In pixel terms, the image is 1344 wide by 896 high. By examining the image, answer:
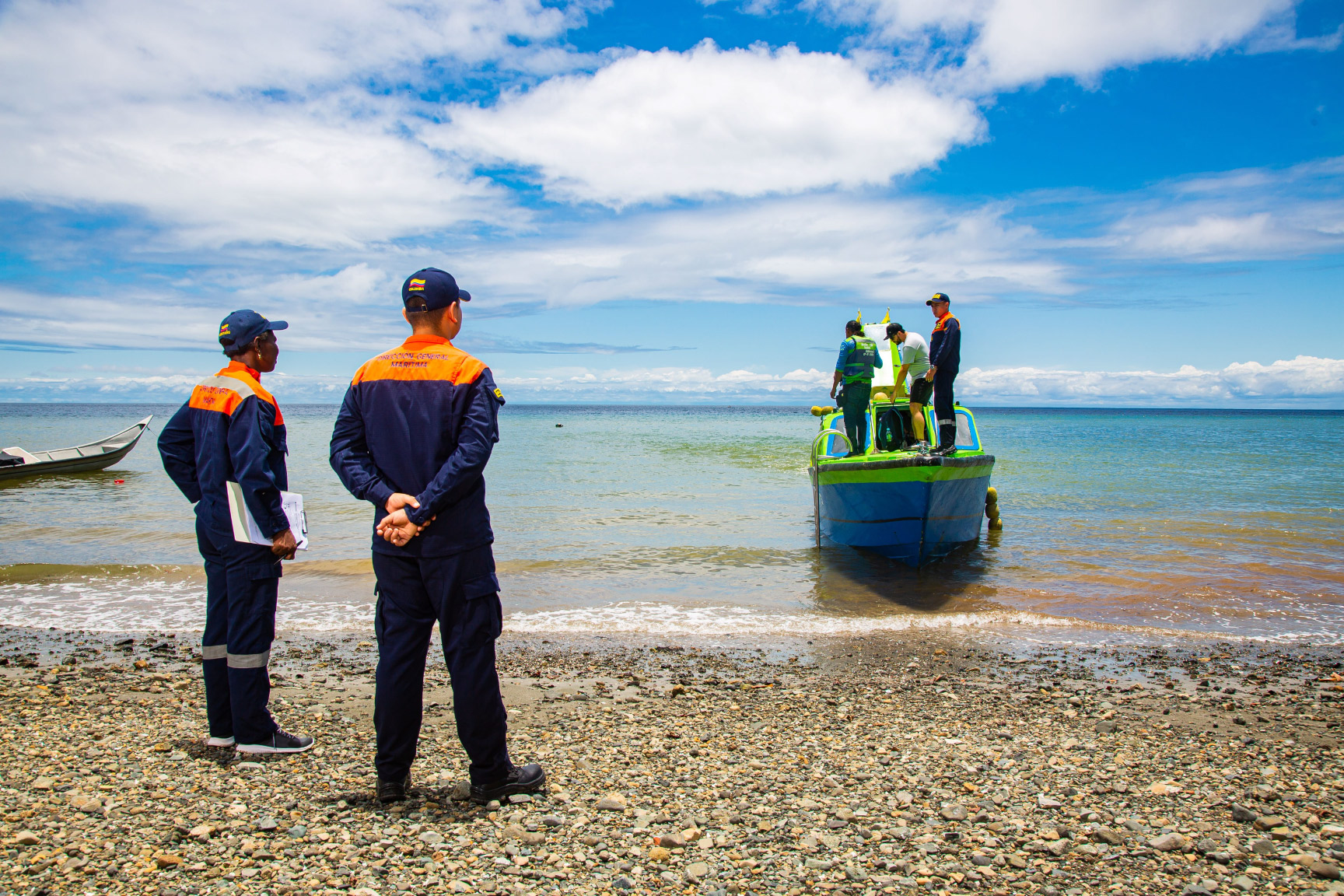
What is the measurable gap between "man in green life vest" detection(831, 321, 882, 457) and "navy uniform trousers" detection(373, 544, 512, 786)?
8.86 metres

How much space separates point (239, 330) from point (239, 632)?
5.14 ft

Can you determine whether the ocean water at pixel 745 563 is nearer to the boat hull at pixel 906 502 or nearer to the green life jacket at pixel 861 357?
the boat hull at pixel 906 502

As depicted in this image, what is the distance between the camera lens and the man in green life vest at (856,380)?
11523 millimetres

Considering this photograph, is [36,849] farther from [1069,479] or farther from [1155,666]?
[1069,479]

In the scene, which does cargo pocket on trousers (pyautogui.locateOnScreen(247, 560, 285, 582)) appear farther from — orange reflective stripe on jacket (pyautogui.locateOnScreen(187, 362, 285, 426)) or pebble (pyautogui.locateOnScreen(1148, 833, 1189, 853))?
pebble (pyautogui.locateOnScreen(1148, 833, 1189, 853))

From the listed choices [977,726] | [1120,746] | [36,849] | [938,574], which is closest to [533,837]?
[36,849]

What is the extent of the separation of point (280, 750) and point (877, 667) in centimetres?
471

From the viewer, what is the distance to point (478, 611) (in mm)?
3410

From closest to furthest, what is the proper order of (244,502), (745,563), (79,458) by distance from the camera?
(244,502) < (745,563) < (79,458)

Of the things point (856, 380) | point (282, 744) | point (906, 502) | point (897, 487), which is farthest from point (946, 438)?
point (282, 744)

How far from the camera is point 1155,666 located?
7.06m

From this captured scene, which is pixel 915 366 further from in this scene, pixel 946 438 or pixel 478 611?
pixel 478 611

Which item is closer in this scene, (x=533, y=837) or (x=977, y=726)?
(x=533, y=837)

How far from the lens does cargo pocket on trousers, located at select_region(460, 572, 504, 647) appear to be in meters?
3.38
